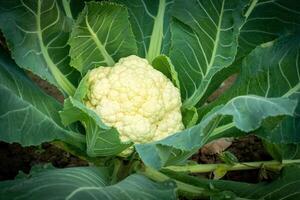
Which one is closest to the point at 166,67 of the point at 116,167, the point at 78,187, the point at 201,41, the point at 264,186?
the point at 201,41

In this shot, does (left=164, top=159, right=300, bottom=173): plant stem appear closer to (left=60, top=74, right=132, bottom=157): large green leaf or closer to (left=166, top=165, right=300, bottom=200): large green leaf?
(left=166, top=165, right=300, bottom=200): large green leaf

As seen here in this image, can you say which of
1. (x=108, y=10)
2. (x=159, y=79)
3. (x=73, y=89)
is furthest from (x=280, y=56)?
(x=73, y=89)

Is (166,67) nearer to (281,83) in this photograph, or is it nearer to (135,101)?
(135,101)

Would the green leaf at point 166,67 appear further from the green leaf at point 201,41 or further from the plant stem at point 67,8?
the plant stem at point 67,8

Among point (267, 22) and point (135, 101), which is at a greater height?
point (267, 22)

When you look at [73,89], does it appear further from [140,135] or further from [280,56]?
[280,56]


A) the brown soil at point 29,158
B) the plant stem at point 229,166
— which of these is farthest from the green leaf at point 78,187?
the brown soil at point 29,158
